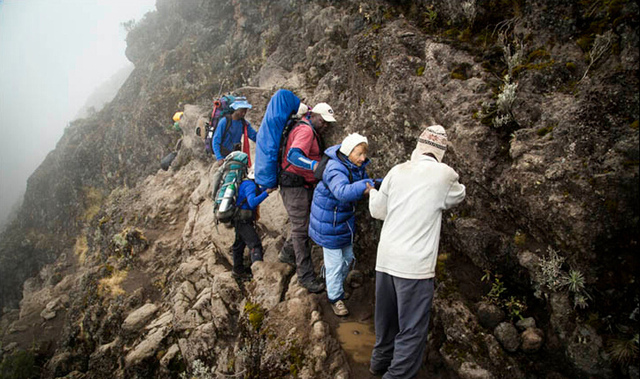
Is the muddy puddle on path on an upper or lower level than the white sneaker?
lower

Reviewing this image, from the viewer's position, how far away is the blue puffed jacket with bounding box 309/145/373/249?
15.0ft

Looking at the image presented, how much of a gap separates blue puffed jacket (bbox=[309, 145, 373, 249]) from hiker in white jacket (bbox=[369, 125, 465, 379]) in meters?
1.06

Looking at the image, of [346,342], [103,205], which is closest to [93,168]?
[103,205]

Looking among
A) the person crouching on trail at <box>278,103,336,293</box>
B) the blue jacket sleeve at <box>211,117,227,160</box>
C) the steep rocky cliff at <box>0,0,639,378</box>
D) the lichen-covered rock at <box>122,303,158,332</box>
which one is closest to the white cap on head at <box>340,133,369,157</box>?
the person crouching on trail at <box>278,103,336,293</box>

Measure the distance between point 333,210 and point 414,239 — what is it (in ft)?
5.66

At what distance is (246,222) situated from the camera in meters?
6.65

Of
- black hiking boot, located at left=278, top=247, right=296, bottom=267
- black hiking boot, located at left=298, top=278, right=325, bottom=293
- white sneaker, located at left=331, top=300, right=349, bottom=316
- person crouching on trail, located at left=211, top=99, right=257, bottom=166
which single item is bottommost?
white sneaker, located at left=331, top=300, right=349, bottom=316

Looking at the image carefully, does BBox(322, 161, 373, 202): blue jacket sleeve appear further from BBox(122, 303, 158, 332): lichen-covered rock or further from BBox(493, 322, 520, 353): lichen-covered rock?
BBox(122, 303, 158, 332): lichen-covered rock

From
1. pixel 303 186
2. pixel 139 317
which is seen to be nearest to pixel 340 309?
pixel 303 186

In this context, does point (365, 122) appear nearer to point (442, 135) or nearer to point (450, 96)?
point (450, 96)

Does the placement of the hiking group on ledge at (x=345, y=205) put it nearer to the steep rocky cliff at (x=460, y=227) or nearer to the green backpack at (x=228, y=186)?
the green backpack at (x=228, y=186)

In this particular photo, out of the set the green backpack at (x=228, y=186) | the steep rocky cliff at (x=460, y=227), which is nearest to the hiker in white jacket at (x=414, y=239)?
the steep rocky cliff at (x=460, y=227)

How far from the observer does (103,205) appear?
17.5 m

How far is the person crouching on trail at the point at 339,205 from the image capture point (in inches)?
172
